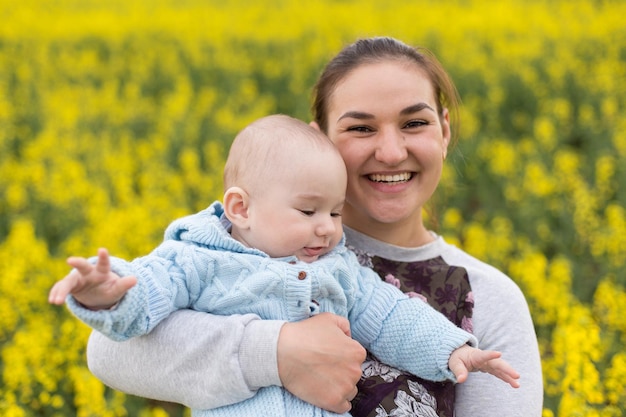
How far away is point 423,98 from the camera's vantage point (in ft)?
7.54

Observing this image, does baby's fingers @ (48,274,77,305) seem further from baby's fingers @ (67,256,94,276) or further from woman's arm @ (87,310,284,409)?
woman's arm @ (87,310,284,409)

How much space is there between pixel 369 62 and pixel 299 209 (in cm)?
56

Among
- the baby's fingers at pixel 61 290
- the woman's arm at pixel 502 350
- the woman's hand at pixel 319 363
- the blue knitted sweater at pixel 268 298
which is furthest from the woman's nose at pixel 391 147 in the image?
Result: the baby's fingers at pixel 61 290

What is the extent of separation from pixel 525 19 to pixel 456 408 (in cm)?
1102

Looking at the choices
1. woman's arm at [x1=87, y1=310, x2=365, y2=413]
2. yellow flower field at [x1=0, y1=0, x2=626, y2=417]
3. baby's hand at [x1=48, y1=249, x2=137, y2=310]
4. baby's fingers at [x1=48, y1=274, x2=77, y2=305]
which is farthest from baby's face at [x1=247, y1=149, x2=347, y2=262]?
yellow flower field at [x1=0, y1=0, x2=626, y2=417]

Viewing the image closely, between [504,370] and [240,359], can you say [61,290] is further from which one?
[504,370]

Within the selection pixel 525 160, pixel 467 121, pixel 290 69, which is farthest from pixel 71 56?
pixel 525 160

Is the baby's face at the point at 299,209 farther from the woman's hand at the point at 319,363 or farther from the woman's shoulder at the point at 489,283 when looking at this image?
the woman's shoulder at the point at 489,283

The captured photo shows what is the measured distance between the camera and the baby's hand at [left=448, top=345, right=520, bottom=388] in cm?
191

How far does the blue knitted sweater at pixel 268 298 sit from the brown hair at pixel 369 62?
534 mm

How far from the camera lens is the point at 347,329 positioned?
79.4 inches

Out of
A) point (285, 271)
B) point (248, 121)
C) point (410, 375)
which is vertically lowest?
point (248, 121)

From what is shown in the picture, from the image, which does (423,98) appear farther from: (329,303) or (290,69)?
(290,69)

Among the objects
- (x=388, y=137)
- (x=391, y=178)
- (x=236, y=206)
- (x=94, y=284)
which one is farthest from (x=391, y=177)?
(x=94, y=284)
